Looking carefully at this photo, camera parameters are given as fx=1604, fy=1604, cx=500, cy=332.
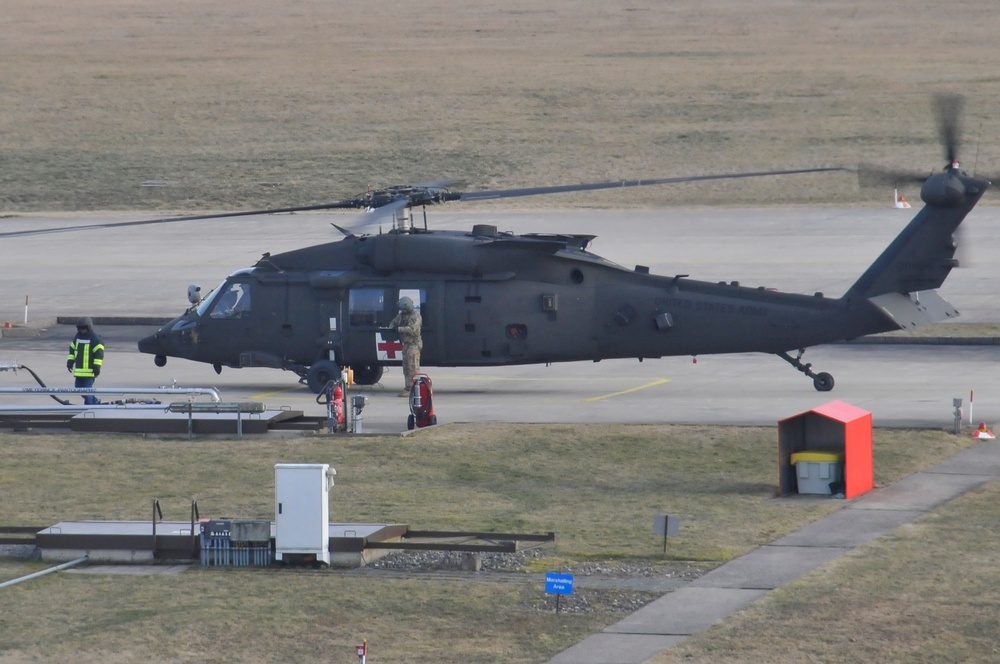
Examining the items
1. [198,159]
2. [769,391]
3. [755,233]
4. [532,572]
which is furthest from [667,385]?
[198,159]

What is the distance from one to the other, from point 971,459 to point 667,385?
8036 millimetres

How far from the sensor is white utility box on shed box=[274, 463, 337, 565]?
15805 millimetres

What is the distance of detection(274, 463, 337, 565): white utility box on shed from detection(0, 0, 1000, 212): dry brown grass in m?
29.1

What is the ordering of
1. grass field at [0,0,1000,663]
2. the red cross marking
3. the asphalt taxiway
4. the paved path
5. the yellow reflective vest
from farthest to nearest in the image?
the red cross marking < the asphalt taxiway < the yellow reflective vest < grass field at [0,0,1000,663] < the paved path

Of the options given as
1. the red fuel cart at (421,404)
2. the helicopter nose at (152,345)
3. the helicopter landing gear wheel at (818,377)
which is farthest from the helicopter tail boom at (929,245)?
the helicopter nose at (152,345)

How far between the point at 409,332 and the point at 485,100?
161 feet

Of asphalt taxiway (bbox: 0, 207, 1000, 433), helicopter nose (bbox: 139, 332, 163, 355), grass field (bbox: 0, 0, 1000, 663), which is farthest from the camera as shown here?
helicopter nose (bbox: 139, 332, 163, 355)

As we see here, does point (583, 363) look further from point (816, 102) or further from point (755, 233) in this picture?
point (816, 102)

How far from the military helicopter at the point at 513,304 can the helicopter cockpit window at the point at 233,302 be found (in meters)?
0.02

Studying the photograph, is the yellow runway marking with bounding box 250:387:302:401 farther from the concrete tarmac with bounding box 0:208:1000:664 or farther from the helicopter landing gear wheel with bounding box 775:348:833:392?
the helicopter landing gear wheel with bounding box 775:348:833:392

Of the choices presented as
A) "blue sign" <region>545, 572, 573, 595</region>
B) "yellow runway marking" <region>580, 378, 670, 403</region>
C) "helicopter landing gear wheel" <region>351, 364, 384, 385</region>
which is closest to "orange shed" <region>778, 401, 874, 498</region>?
"blue sign" <region>545, 572, 573, 595</region>

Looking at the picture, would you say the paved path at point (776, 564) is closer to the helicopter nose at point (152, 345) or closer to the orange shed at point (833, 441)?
the orange shed at point (833, 441)

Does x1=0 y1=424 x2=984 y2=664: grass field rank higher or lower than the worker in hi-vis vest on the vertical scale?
lower

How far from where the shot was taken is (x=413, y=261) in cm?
2636
